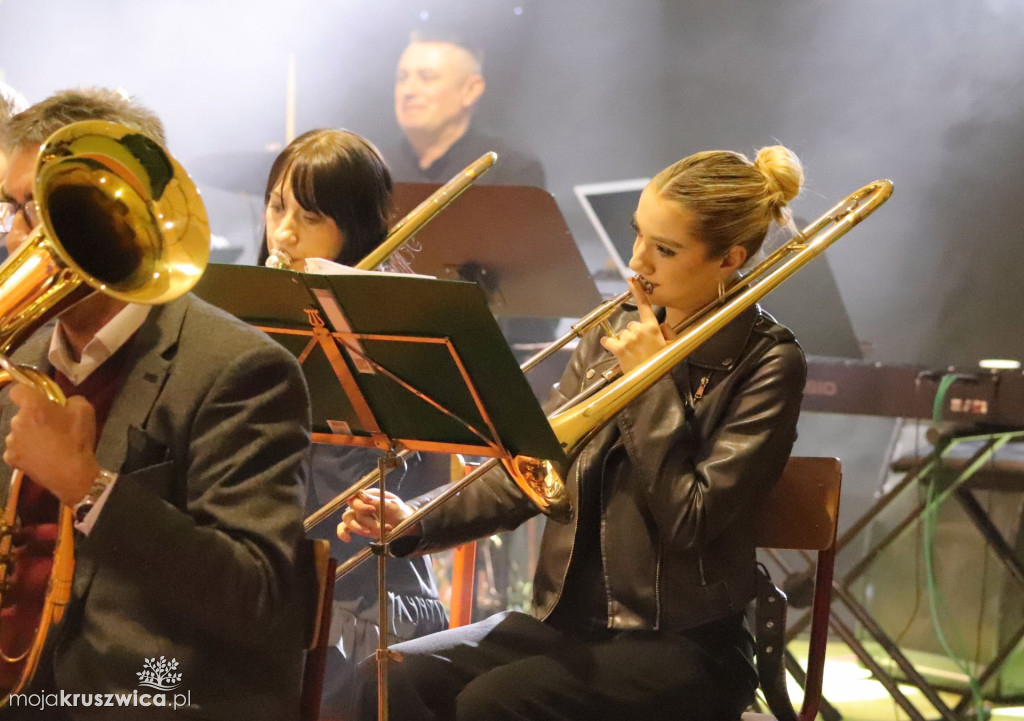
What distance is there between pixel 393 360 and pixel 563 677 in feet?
1.86

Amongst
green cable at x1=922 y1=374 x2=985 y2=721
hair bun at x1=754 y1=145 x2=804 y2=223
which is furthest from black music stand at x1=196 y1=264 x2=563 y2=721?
green cable at x1=922 y1=374 x2=985 y2=721

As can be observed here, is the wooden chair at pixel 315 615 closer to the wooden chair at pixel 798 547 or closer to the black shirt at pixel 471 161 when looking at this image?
the wooden chair at pixel 798 547

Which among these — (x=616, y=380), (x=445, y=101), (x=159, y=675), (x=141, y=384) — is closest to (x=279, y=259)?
(x=616, y=380)

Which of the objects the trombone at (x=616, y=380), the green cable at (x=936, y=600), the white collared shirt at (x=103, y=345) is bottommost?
the green cable at (x=936, y=600)

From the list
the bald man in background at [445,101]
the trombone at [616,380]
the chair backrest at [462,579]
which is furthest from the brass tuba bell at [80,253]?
the bald man in background at [445,101]

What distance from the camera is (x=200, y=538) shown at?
1.21m

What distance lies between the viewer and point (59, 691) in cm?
128

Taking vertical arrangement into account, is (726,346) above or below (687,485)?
above

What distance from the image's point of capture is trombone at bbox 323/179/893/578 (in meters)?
1.64

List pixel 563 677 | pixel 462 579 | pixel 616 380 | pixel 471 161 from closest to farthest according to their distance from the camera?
pixel 563 677 → pixel 616 380 → pixel 462 579 → pixel 471 161

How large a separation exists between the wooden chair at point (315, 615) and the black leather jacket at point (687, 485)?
497 mm

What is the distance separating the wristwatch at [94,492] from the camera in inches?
46.8

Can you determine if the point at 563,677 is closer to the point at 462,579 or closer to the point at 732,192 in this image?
the point at 462,579

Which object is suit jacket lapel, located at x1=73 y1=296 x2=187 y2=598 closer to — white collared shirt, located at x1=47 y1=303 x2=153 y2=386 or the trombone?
white collared shirt, located at x1=47 y1=303 x2=153 y2=386
